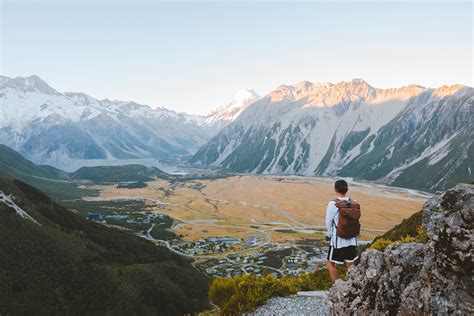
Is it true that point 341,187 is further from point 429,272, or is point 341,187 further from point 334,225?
point 429,272

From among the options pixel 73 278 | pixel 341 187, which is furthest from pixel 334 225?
pixel 73 278

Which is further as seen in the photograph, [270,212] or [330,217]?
[270,212]

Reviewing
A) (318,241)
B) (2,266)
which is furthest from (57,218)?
(318,241)

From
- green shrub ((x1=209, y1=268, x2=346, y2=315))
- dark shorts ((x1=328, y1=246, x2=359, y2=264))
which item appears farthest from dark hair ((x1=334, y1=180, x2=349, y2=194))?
green shrub ((x1=209, y1=268, x2=346, y2=315))

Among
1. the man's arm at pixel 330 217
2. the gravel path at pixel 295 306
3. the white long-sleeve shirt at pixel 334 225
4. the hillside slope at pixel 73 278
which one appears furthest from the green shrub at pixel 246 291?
the hillside slope at pixel 73 278

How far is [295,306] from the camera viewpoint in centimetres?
1659

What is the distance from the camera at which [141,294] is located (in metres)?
47.4

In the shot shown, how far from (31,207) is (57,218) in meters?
7.39

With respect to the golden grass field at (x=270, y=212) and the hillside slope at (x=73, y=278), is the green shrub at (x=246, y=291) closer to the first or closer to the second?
the hillside slope at (x=73, y=278)

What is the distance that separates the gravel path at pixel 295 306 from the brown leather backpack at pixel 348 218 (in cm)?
455

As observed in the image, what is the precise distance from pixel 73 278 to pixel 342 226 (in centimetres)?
4338

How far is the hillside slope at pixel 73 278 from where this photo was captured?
40.3m

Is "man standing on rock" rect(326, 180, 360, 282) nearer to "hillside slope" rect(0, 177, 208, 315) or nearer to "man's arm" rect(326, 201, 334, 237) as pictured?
"man's arm" rect(326, 201, 334, 237)

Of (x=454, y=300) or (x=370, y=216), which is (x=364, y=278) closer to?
(x=454, y=300)
